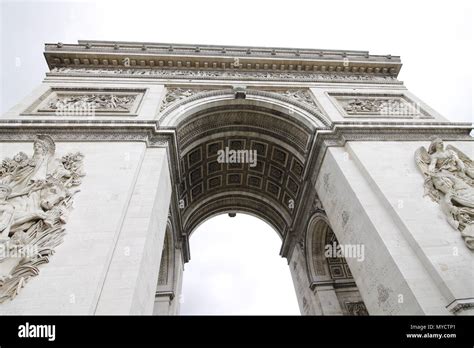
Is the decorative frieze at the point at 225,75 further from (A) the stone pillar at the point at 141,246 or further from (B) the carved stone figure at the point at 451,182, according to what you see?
(B) the carved stone figure at the point at 451,182

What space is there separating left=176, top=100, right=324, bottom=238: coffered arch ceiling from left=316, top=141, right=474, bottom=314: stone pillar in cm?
200

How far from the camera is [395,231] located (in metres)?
6.48

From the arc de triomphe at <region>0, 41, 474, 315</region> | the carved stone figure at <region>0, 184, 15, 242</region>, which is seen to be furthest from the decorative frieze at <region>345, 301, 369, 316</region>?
the carved stone figure at <region>0, 184, 15, 242</region>

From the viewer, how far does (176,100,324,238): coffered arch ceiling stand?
412 inches

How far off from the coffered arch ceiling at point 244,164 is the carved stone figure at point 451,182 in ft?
10.9

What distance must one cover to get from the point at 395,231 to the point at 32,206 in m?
8.15

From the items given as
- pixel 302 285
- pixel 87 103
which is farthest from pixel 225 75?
pixel 302 285

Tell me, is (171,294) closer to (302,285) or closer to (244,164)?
(302,285)

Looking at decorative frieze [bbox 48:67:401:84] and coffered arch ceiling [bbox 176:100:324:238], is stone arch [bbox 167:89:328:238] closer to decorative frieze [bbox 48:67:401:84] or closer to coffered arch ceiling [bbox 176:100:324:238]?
coffered arch ceiling [bbox 176:100:324:238]

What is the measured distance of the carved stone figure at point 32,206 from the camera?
4926 mm
